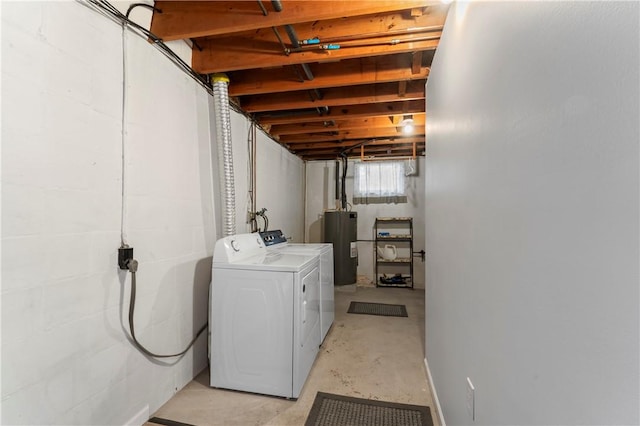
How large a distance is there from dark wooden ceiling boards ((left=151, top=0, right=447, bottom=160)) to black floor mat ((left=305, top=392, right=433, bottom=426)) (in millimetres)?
2305

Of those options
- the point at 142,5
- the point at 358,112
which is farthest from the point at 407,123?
the point at 142,5

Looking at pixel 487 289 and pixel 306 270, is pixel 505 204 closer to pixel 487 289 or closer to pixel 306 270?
pixel 487 289

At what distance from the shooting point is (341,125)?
3498 millimetres

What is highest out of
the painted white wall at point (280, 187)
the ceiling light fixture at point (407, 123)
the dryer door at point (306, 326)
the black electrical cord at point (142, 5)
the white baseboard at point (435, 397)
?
the black electrical cord at point (142, 5)

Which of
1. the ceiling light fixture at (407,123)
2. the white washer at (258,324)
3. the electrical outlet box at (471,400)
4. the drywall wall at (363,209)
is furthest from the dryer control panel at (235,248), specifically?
the drywall wall at (363,209)

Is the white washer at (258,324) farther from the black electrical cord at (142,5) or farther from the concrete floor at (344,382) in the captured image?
the black electrical cord at (142,5)

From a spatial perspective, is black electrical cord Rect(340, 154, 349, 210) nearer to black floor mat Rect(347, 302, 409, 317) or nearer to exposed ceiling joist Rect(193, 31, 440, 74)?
black floor mat Rect(347, 302, 409, 317)

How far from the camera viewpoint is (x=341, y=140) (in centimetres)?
416

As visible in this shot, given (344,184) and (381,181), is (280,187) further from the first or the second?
(381,181)

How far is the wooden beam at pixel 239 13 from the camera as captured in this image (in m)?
1.49

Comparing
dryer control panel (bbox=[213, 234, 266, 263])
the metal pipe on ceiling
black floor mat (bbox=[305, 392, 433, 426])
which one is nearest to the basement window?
the metal pipe on ceiling

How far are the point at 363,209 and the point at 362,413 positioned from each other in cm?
359

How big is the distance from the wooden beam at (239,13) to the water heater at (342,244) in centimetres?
319

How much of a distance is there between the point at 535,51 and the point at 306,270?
1691 mm
